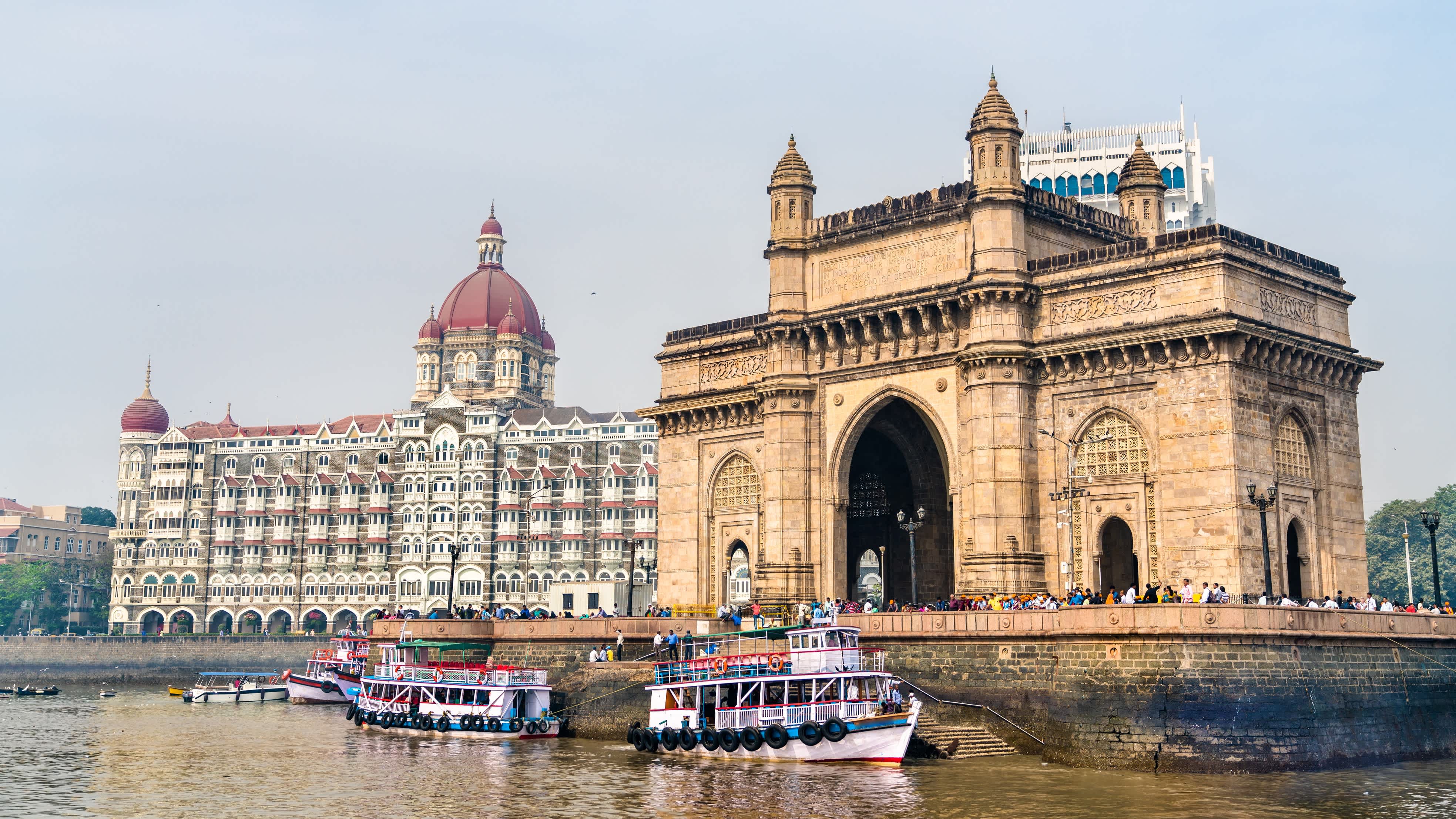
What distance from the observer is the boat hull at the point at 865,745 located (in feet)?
128

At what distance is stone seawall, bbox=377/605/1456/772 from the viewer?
3556 cm

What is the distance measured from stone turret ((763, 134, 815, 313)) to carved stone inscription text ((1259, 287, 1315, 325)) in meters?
17.0

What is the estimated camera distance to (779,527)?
5259 centimetres

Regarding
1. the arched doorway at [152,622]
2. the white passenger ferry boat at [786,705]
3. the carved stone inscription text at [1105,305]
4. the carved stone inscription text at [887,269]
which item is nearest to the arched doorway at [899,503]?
the carved stone inscription text at [887,269]

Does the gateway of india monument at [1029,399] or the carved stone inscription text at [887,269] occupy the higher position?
the carved stone inscription text at [887,269]

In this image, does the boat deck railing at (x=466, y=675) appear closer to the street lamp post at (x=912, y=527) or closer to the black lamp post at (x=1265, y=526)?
the street lamp post at (x=912, y=527)

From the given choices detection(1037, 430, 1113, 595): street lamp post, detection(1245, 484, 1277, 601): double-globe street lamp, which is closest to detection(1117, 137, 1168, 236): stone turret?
detection(1037, 430, 1113, 595): street lamp post

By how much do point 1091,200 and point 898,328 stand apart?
65664mm

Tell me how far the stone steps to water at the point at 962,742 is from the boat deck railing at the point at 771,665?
2.34 metres

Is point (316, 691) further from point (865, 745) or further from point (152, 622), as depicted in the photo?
point (152, 622)

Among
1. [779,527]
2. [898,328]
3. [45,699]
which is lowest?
[45,699]

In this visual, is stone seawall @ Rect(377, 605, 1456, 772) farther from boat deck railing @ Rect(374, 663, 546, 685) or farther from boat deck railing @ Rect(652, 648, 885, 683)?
boat deck railing @ Rect(374, 663, 546, 685)

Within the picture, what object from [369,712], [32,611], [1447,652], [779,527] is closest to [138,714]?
[369,712]

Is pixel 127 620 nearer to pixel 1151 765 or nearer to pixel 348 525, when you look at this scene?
pixel 348 525
